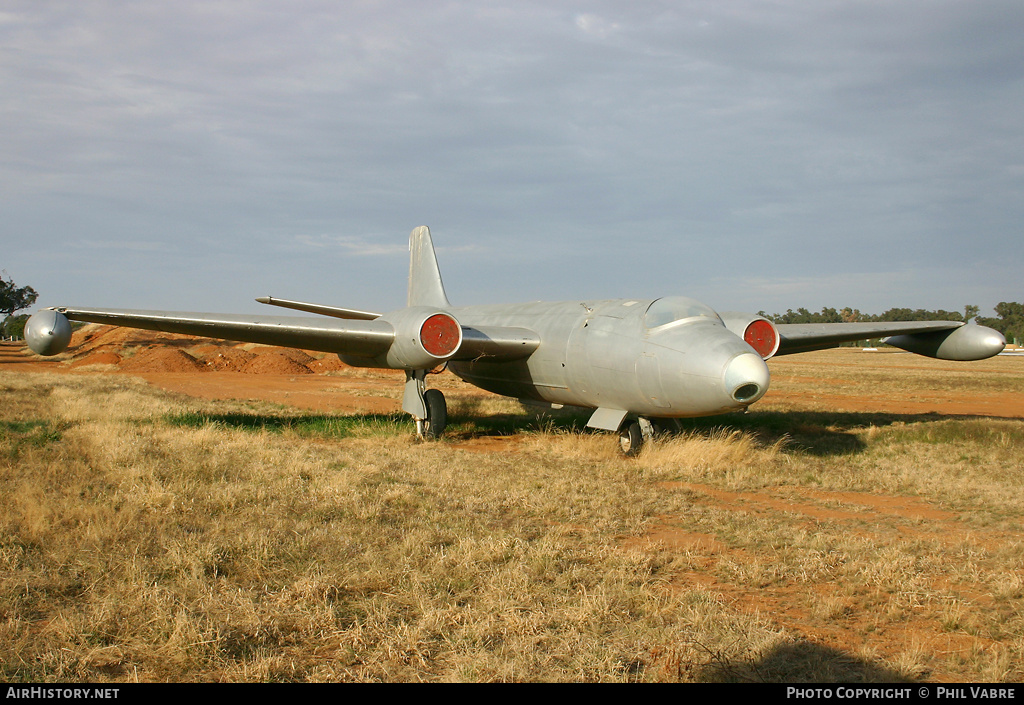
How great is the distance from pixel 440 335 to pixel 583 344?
8.26 ft

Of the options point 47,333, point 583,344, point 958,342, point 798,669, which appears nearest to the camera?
point 798,669

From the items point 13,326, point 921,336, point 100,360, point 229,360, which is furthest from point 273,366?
point 13,326

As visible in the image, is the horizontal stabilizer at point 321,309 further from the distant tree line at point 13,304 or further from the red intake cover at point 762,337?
the distant tree line at point 13,304

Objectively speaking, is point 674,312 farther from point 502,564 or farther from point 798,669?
point 798,669

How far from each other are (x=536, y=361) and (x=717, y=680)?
29.5 feet

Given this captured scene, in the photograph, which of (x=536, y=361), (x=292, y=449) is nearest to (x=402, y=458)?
(x=292, y=449)

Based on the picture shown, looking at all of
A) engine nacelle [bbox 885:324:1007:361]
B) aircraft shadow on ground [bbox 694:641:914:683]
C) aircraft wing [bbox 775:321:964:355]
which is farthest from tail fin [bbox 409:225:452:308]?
aircraft shadow on ground [bbox 694:641:914:683]

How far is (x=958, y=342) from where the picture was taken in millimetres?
14336

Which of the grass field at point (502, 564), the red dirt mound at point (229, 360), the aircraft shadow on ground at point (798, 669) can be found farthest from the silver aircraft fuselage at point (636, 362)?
the red dirt mound at point (229, 360)

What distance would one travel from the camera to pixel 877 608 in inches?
189

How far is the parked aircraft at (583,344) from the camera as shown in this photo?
9.34 m

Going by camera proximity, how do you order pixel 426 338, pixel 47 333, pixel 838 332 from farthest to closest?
pixel 838 332 < pixel 426 338 < pixel 47 333

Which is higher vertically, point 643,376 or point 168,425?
point 643,376

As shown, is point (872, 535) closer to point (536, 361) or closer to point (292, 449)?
point (536, 361)
